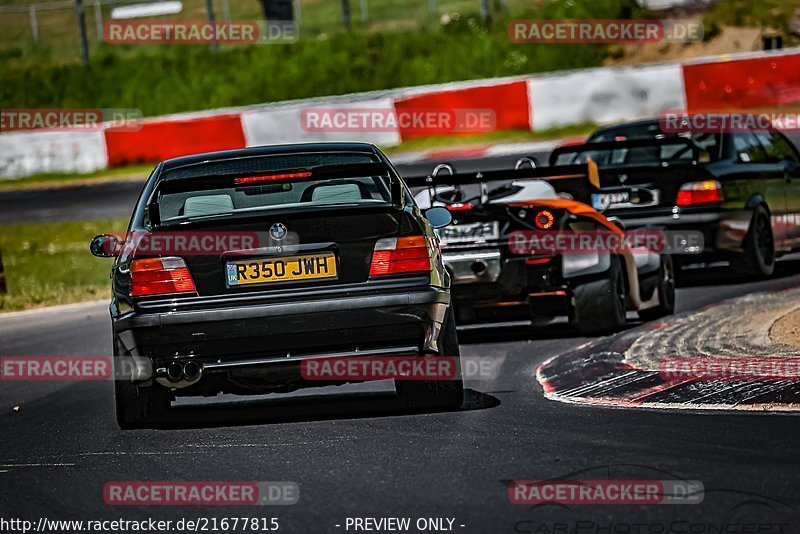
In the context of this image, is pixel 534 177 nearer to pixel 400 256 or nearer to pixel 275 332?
pixel 400 256

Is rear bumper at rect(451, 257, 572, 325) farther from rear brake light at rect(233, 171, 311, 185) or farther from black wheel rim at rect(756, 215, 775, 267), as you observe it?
black wheel rim at rect(756, 215, 775, 267)

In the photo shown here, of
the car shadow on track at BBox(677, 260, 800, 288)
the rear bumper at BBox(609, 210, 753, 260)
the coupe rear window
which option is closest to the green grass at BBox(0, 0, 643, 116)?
the car shadow on track at BBox(677, 260, 800, 288)

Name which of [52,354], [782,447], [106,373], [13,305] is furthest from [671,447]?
[13,305]

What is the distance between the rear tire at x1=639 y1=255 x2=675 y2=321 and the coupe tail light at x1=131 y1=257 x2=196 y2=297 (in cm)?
444

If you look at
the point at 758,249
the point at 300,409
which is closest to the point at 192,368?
the point at 300,409

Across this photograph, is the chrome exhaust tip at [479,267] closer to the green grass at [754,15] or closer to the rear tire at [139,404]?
the rear tire at [139,404]

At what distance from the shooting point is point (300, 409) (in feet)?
25.2

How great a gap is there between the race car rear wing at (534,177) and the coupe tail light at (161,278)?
8.52 ft

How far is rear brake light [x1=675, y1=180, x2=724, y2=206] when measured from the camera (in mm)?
11766

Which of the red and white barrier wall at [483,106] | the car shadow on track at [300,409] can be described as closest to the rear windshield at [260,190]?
the car shadow on track at [300,409]

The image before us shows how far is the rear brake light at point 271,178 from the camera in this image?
7.31m

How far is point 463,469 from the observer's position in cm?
568

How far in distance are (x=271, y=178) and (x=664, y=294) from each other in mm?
4106

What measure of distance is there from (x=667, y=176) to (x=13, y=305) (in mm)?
6717
